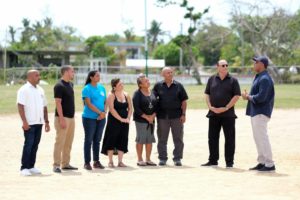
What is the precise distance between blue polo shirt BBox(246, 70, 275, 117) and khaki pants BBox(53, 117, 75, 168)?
314 cm

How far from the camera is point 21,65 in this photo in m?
77.0

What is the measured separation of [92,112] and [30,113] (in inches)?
48.3

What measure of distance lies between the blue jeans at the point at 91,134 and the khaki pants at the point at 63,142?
12.3 inches

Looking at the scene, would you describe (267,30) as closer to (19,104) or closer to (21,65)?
(21,65)

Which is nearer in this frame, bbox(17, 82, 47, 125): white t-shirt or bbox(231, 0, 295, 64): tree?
bbox(17, 82, 47, 125): white t-shirt

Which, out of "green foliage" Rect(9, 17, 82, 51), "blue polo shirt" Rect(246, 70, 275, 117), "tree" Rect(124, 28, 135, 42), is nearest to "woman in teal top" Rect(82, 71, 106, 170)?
"blue polo shirt" Rect(246, 70, 275, 117)

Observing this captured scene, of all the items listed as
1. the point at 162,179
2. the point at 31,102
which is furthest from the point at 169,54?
the point at 162,179

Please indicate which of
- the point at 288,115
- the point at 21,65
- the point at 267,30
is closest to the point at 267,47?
the point at 267,30

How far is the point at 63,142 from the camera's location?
445 inches

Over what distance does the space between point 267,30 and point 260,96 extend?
6216 centimetres

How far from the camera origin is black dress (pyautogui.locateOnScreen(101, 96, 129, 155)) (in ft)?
39.3

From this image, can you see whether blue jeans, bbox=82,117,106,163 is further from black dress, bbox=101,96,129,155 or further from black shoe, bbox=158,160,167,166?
black shoe, bbox=158,160,167,166

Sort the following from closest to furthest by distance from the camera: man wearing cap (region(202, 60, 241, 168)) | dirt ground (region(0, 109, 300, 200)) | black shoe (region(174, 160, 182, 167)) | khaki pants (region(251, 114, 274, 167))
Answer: dirt ground (region(0, 109, 300, 200))
khaki pants (region(251, 114, 274, 167))
man wearing cap (region(202, 60, 241, 168))
black shoe (region(174, 160, 182, 167))

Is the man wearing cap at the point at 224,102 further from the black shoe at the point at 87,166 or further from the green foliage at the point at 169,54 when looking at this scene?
the green foliage at the point at 169,54
